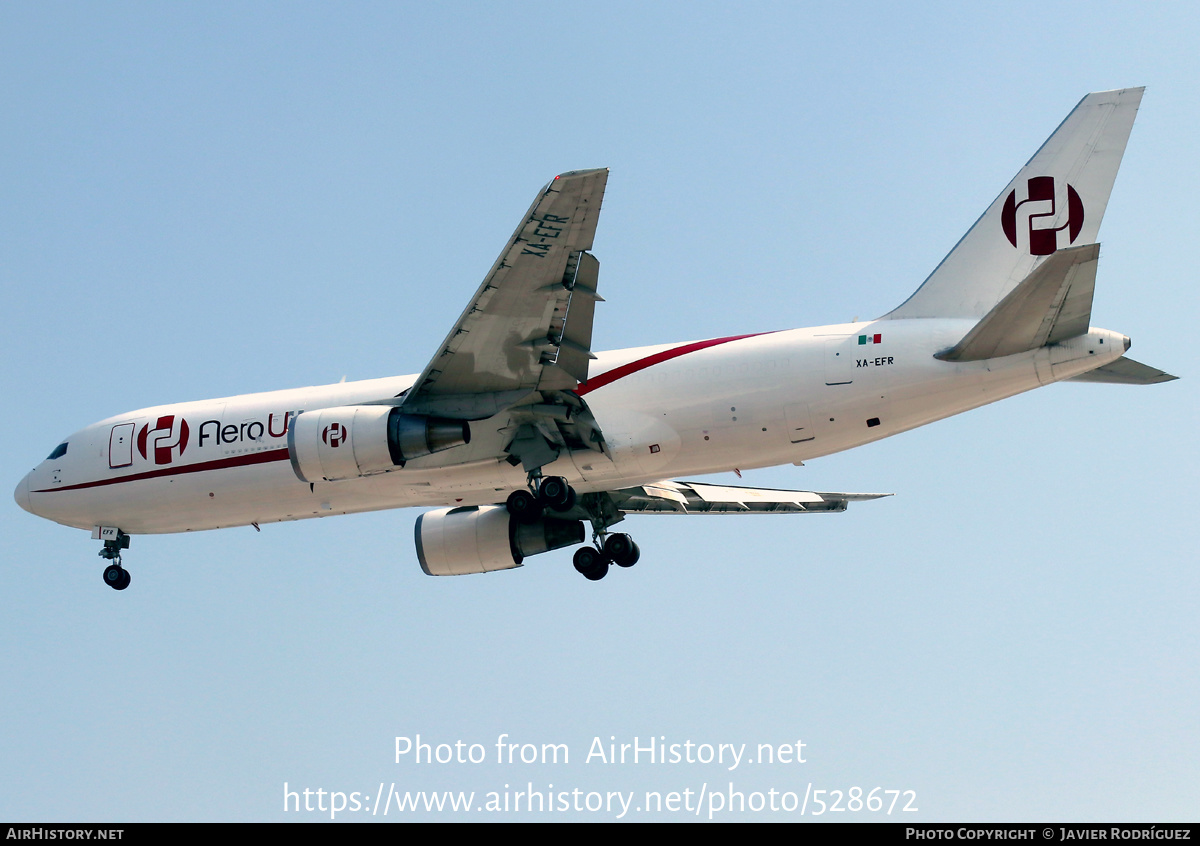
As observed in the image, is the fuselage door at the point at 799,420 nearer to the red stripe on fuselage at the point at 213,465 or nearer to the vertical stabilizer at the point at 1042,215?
the vertical stabilizer at the point at 1042,215

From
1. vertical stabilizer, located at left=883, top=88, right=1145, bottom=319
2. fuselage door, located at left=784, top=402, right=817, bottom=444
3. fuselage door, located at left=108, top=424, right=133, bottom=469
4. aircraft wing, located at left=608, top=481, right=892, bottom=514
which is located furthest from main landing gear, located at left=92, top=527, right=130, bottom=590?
vertical stabilizer, located at left=883, top=88, right=1145, bottom=319

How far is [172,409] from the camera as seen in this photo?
23875mm

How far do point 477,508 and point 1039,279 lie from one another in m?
12.1

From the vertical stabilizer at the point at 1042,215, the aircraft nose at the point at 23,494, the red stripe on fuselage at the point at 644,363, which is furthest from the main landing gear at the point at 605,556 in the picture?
the aircraft nose at the point at 23,494

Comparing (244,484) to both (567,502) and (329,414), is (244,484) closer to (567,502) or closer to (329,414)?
(329,414)

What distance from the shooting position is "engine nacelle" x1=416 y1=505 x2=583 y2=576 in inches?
998

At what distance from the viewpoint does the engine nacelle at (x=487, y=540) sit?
25344 millimetres

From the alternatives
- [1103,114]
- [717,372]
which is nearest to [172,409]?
[717,372]

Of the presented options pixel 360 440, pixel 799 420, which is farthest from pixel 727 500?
pixel 360 440

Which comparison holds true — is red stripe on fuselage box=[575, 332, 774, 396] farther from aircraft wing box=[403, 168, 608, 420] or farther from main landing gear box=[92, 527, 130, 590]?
main landing gear box=[92, 527, 130, 590]

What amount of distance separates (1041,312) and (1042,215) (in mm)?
3485

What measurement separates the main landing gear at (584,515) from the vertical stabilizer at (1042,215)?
6212mm

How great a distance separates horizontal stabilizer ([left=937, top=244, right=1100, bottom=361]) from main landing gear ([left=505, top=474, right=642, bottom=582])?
21.3 ft
